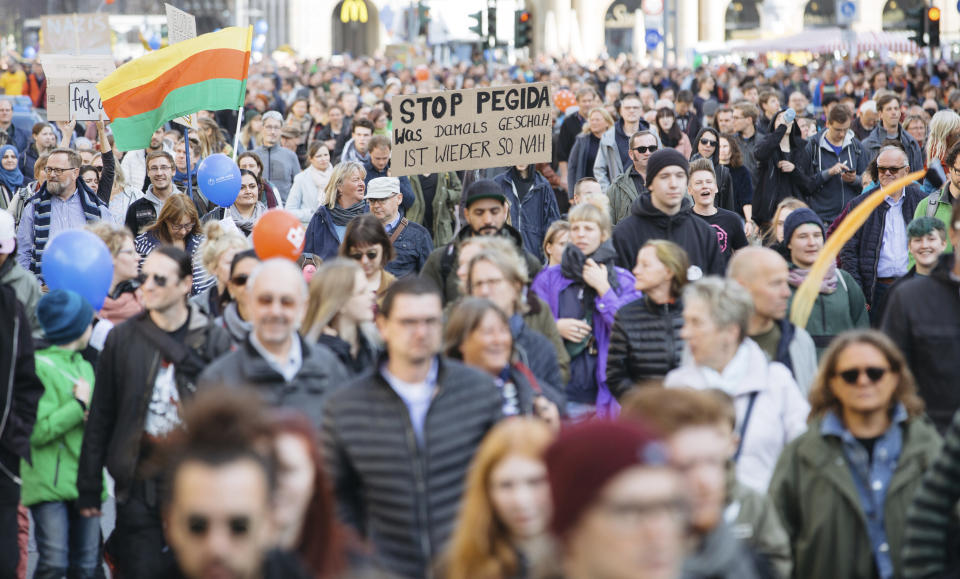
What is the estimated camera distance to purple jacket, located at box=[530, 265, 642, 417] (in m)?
7.07

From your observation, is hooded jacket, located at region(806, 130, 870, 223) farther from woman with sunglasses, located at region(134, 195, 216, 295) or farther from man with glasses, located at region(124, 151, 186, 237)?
woman with sunglasses, located at region(134, 195, 216, 295)

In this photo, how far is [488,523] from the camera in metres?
3.85

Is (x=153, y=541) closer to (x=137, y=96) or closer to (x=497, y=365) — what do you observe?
(x=497, y=365)

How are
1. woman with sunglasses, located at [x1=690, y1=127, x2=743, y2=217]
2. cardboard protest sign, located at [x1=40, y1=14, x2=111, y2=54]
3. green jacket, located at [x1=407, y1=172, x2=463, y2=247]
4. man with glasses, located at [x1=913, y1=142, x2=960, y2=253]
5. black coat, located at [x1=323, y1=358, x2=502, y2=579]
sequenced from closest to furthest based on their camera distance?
black coat, located at [x1=323, y1=358, x2=502, y2=579] < man with glasses, located at [x1=913, y1=142, x2=960, y2=253] < green jacket, located at [x1=407, y1=172, x2=463, y2=247] < woman with sunglasses, located at [x1=690, y1=127, x2=743, y2=217] < cardboard protest sign, located at [x1=40, y1=14, x2=111, y2=54]

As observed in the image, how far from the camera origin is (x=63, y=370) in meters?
6.60

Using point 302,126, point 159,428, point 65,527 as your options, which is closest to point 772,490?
point 159,428

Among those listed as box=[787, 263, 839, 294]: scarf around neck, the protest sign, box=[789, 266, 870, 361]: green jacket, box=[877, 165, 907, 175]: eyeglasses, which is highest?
the protest sign

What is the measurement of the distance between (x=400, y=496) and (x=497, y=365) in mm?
953

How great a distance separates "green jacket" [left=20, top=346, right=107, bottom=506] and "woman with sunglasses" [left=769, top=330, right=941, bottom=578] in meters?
2.99

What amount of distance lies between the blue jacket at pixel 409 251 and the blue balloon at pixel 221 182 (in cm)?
156

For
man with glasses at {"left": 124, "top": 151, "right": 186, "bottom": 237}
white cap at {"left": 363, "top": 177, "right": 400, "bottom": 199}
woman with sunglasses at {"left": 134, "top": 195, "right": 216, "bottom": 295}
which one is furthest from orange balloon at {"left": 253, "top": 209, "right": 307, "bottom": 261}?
man with glasses at {"left": 124, "top": 151, "right": 186, "bottom": 237}

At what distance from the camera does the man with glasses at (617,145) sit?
46.4 feet

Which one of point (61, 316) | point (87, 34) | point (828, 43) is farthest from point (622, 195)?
point (828, 43)

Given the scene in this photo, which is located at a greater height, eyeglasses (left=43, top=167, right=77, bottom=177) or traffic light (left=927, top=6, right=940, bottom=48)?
traffic light (left=927, top=6, right=940, bottom=48)
